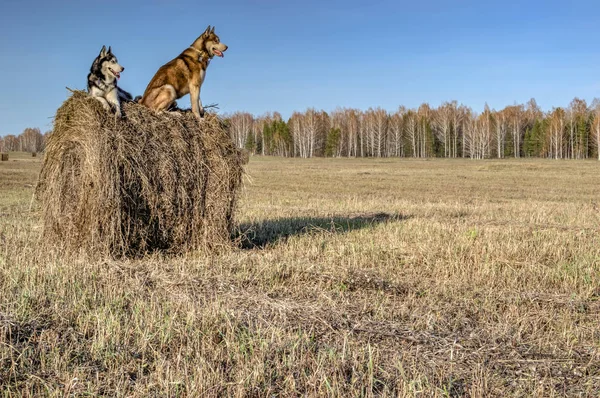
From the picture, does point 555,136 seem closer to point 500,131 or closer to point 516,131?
point 516,131

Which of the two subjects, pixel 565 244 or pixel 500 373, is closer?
pixel 500 373

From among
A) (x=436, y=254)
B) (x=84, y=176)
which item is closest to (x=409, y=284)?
(x=436, y=254)

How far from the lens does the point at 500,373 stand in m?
3.94

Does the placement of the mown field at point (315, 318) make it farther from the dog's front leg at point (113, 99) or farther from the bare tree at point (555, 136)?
the bare tree at point (555, 136)

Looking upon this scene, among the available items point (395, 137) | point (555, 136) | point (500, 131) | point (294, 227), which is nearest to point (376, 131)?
point (395, 137)

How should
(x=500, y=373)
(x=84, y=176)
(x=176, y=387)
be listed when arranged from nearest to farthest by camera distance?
(x=176, y=387) → (x=500, y=373) → (x=84, y=176)

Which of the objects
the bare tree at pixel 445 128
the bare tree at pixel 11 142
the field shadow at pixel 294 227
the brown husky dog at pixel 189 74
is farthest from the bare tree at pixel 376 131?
the bare tree at pixel 11 142

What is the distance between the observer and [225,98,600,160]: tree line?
84562 mm

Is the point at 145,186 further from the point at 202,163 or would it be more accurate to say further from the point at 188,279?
the point at 188,279

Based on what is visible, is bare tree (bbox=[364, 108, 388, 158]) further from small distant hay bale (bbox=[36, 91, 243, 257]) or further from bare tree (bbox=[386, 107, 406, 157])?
small distant hay bale (bbox=[36, 91, 243, 257])

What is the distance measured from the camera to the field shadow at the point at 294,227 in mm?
9703

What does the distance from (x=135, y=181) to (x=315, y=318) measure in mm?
4176

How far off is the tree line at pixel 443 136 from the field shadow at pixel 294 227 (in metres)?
70.3

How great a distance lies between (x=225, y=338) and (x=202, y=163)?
4533 mm
